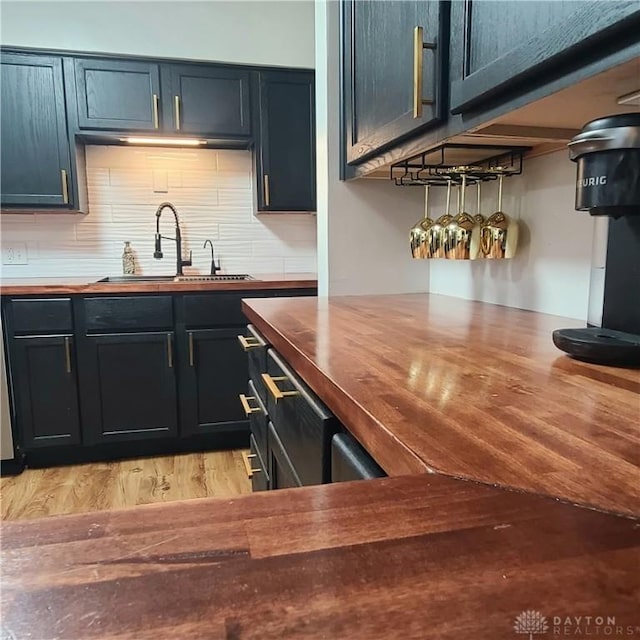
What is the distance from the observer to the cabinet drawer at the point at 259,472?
1388mm

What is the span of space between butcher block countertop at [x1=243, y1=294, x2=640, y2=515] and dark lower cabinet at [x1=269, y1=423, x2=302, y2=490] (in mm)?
230

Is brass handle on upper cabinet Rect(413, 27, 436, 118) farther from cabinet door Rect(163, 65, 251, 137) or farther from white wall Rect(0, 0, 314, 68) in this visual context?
white wall Rect(0, 0, 314, 68)

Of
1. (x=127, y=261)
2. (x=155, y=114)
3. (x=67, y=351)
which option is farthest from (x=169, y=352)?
(x=155, y=114)

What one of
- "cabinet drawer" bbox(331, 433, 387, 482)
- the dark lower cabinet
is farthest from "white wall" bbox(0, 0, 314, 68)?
"cabinet drawer" bbox(331, 433, 387, 482)

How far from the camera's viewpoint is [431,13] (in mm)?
1033

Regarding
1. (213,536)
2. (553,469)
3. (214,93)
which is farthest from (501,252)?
(214,93)

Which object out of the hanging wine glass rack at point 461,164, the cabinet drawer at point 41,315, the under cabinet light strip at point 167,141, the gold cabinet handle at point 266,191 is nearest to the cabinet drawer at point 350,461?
the hanging wine glass rack at point 461,164

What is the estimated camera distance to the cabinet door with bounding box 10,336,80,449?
2275mm

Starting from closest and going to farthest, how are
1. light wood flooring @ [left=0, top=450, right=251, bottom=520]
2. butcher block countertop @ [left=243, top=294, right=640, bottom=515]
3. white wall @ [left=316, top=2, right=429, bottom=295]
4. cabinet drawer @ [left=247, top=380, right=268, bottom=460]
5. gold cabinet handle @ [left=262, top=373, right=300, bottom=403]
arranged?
1. butcher block countertop @ [left=243, top=294, right=640, bottom=515]
2. gold cabinet handle @ [left=262, top=373, right=300, bottom=403]
3. cabinet drawer @ [left=247, top=380, right=268, bottom=460]
4. white wall @ [left=316, top=2, right=429, bottom=295]
5. light wood flooring @ [left=0, top=450, right=251, bottom=520]

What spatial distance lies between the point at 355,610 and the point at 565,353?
0.71 meters

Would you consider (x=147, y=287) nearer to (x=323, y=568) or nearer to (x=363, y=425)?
(x=363, y=425)

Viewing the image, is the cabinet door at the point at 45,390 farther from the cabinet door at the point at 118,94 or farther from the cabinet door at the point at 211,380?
the cabinet door at the point at 118,94

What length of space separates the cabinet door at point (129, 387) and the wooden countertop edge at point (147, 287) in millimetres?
216

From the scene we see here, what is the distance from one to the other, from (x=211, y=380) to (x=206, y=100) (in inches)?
54.7
